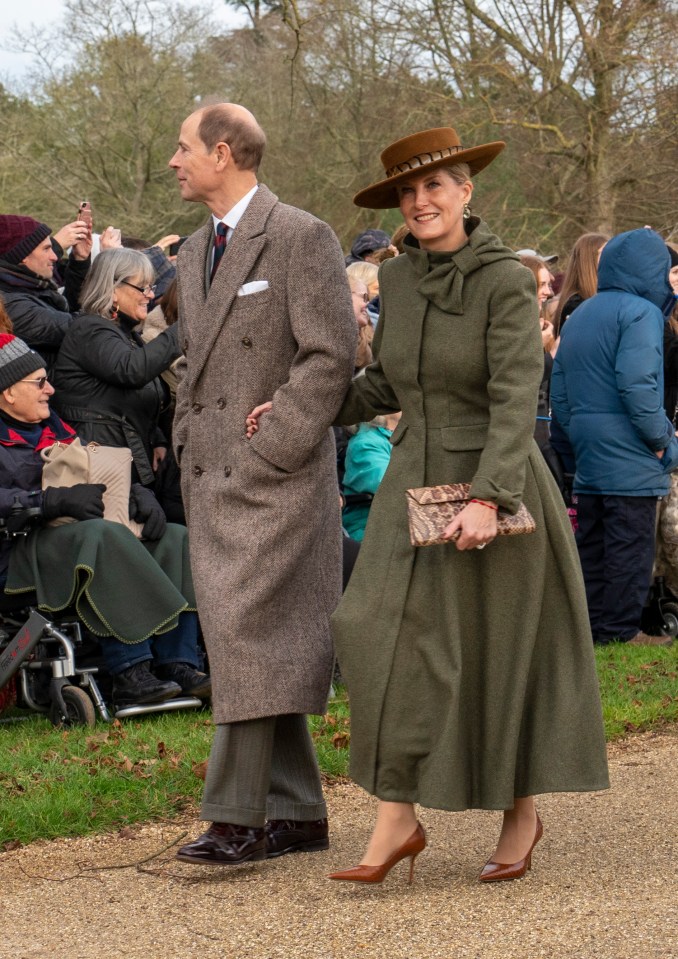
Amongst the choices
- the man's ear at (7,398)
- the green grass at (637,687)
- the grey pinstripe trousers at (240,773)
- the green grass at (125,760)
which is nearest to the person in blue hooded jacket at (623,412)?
the green grass at (637,687)

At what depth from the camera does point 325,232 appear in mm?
4379

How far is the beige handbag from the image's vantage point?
6645 millimetres

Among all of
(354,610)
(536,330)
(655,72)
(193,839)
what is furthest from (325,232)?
(655,72)

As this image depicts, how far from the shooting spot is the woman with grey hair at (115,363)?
7.04 m

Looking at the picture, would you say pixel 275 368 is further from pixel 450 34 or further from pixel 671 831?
pixel 450 34

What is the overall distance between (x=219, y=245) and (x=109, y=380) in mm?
2714

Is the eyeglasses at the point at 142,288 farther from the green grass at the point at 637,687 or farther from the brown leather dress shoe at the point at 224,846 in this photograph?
the brown leather dress shoe at the point at 224,846

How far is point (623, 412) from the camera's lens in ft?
26.8

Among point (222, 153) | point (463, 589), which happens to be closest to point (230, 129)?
point (222, 153)

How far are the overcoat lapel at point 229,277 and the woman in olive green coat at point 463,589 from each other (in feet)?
1.38

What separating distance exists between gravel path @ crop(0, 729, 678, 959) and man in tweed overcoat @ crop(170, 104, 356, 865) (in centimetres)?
25

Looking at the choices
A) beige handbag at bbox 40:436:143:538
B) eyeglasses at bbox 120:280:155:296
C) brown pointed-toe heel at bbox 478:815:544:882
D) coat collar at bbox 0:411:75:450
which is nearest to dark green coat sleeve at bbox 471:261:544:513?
brown pointed-toe heel at bbox 478:815:544:882

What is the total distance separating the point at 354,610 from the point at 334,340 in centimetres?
81

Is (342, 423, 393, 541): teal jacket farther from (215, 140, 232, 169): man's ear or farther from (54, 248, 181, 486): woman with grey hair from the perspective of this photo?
(215, 140, 232, 169): man's ear
